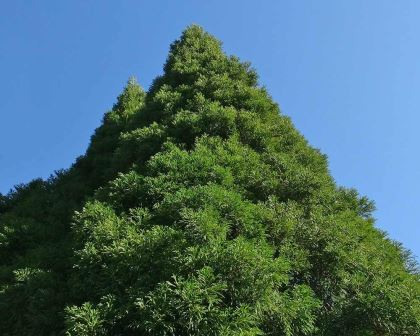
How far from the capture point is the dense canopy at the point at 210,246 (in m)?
6.85

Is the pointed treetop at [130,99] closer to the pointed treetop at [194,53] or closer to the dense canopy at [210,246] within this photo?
the pointed treetop at [194,53]

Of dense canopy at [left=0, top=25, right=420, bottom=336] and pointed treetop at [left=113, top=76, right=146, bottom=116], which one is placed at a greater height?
pointed treetop at [left=113, top=76, right=146, bottom=116]

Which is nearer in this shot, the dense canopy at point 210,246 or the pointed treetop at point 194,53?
the dense canopy at point 210,246

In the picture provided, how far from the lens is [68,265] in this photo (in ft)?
30.6

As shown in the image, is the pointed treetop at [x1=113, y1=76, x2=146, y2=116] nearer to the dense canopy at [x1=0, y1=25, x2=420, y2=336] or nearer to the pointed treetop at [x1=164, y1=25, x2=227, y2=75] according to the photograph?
the pointed treetop at [x1=164, y1=25, x2=227, y2=75]

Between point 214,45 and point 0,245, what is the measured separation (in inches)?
391

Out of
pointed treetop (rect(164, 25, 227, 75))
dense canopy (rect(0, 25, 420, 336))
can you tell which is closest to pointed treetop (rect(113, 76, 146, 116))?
pointed treetop (rect(164, 25, 227, 75))

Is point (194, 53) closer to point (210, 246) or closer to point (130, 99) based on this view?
point (130, 99)

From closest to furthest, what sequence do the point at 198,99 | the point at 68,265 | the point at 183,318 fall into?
the point at 183,318
the point at 68,265
the point at 198,99

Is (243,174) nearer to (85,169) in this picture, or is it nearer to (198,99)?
(198,99)

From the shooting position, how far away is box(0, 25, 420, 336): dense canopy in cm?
685

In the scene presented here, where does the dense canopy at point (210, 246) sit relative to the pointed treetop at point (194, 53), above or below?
below

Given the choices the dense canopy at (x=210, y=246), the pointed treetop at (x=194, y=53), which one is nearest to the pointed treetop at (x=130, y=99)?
the pointed treetop at (x=194, y=53)

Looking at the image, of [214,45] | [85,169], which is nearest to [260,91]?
[214,45]
